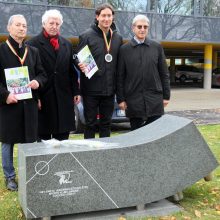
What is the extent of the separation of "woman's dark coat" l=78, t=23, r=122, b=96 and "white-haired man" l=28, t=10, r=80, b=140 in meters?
0.19

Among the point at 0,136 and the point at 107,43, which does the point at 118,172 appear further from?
the point at 107,43

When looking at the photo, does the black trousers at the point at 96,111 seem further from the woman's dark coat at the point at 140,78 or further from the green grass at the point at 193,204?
the green grass at the point at 193,204

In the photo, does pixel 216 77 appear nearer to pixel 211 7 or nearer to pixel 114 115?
pixel 211 7

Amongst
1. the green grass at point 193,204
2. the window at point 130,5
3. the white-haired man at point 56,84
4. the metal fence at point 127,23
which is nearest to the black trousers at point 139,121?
the white-haired man at point 56,84

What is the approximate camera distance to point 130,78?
5797mm

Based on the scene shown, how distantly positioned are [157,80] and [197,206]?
1773 millimetres

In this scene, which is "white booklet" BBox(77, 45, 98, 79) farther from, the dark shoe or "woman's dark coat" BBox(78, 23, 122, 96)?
the dark shoe

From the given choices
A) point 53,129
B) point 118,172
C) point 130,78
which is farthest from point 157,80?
point 118,172

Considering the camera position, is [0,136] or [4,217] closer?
[4,217]

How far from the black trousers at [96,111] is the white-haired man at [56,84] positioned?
210 millimetres

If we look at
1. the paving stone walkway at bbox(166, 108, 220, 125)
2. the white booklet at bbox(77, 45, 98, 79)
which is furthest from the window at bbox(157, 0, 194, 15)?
the white booklet at bbox(77, 45, 98, 79)

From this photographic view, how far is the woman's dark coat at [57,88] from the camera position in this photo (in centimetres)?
553

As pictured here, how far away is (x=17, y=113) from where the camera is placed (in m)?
5.16

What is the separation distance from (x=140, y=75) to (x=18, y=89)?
157cm
